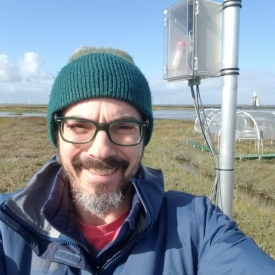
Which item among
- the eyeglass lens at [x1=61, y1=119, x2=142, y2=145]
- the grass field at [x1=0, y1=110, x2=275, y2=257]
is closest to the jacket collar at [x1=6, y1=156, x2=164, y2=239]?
the eyeglass lens at [x1=61, y1=119, x2=142, y2=145]

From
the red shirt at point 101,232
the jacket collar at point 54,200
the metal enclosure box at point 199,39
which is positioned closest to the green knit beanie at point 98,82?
the jacket collar at point 54,200

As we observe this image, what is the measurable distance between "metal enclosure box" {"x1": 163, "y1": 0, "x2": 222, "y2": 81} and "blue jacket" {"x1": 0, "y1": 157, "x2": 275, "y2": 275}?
124 cm

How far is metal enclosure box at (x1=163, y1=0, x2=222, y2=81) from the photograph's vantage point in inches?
93.9

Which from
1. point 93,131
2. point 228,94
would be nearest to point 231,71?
point 228,94

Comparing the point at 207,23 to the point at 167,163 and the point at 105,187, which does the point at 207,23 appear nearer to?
the point at 105,187

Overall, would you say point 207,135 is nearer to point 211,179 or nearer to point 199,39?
point 199,39

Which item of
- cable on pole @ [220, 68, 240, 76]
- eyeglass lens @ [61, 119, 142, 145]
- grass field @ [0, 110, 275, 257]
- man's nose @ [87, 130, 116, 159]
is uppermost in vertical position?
cable on pole @ [220, 68, 240, 76]

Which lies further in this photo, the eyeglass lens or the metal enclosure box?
the metal enclosure box

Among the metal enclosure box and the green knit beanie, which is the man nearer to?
the green knit beanie

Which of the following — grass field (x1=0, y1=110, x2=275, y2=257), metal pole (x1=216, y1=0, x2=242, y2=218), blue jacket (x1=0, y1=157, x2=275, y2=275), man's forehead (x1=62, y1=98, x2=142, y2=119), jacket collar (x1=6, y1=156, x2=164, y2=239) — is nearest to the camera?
blue jacket (x1=0, y1=157, x2=275, y2=275)

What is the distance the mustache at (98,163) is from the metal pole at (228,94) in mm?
1116

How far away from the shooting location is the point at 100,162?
1500 mm

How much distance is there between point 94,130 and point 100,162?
0.16 metres

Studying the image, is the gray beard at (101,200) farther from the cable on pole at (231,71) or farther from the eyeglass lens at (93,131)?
the cable on pole at (231,71)
